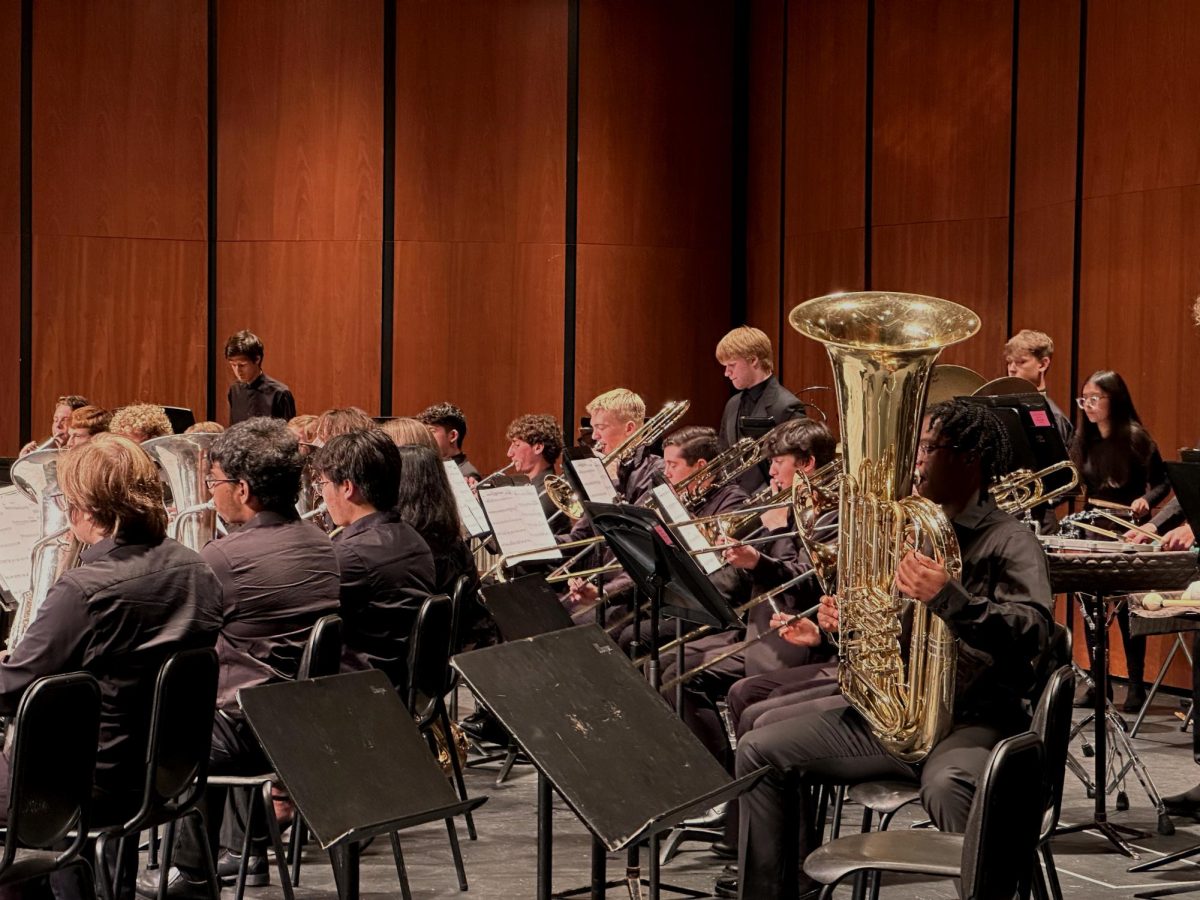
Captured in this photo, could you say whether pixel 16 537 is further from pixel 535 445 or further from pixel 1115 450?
pixel 1115 450

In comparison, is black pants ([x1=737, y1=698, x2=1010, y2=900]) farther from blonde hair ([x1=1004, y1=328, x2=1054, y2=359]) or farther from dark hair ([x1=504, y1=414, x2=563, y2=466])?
blonde hair ([x1=1004, y1=328, x2=1054, y2=359])

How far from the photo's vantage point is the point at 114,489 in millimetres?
3344

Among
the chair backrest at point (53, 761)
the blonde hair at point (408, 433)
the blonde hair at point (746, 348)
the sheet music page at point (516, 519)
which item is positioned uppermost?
the blonde hair at point (746, 348)

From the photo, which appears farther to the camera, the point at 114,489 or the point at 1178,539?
the point at 1178,539

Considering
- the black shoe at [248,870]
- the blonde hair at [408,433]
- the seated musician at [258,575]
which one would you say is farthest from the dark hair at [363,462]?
the black shoe at [248,870]

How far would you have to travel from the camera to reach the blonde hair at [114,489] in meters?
3.34

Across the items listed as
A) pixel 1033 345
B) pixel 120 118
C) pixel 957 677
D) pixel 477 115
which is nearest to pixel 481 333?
pixel 477 115

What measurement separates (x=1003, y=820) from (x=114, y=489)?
1.93 m

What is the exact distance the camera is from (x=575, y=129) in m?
9.39

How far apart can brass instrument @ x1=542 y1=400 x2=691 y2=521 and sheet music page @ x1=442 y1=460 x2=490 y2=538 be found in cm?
30

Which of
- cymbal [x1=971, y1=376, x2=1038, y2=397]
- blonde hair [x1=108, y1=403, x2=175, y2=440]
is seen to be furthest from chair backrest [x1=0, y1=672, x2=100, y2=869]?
cymbal [x1=971, y1=376, x2=1038, y2=397]

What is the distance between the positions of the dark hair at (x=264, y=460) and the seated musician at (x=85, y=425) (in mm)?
2688

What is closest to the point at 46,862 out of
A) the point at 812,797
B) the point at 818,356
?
the point at 812,797

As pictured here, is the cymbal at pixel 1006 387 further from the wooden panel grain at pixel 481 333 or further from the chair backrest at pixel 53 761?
the wooden panel grain at pixel 481 333
